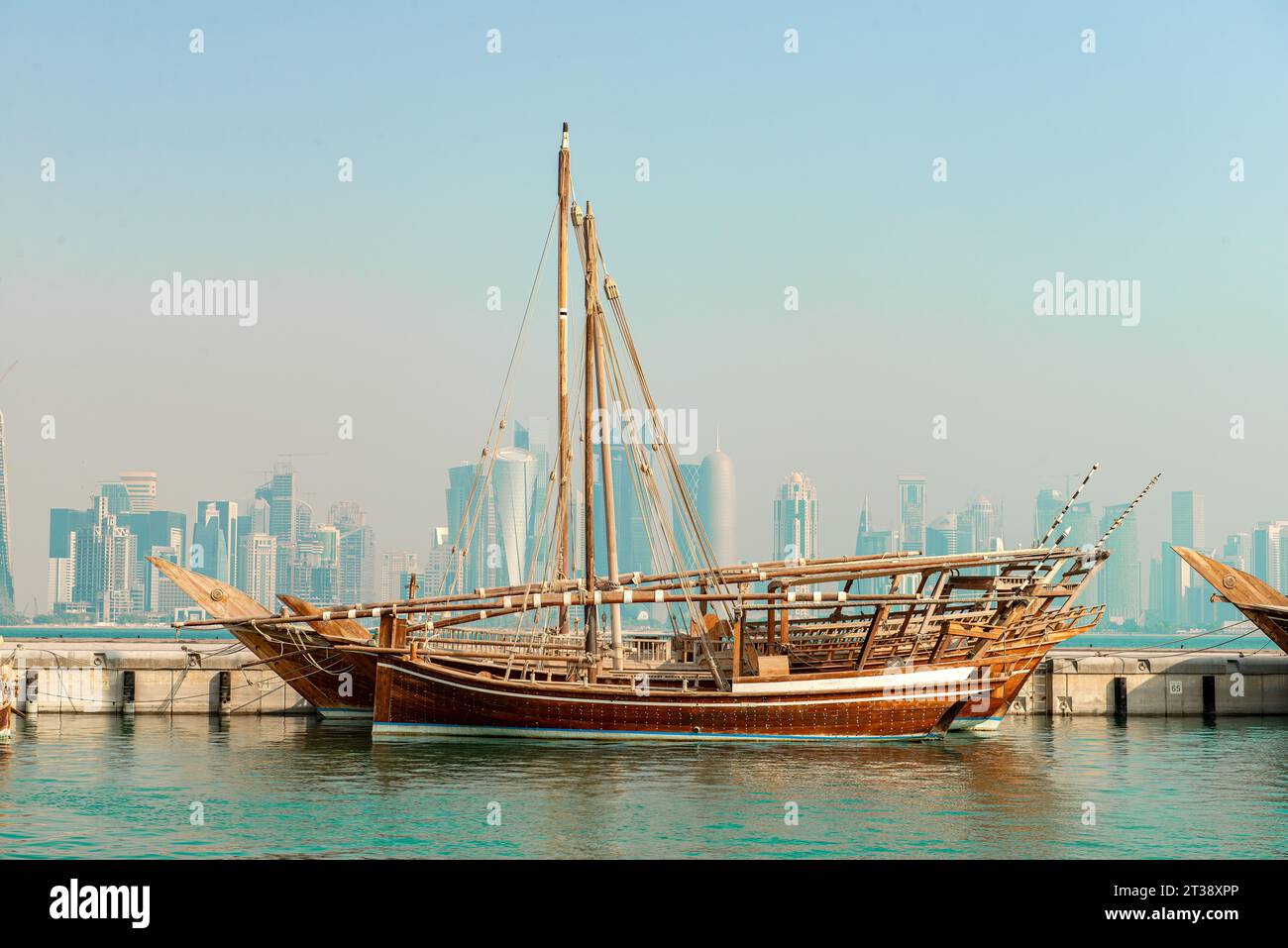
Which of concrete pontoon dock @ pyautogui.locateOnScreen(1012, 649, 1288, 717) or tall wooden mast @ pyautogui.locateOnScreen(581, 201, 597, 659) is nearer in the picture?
tall wooden mast @ pyautogui.locateOnScreen(581, 201, 597, 659)

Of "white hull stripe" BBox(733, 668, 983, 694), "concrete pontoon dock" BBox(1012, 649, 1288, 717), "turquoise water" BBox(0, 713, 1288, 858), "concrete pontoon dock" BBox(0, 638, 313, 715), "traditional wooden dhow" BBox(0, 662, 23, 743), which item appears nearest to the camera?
"turquoise water" BBox(0, 713, 1288, 858)

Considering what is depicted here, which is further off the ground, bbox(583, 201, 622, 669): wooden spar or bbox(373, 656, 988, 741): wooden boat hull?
bbox(583, 201, 622, 669): wooden spar

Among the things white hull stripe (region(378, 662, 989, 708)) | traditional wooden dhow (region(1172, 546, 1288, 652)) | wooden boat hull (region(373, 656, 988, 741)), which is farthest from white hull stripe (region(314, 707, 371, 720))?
traditional wooden dhow (region(1172, 546, 1288, 652))

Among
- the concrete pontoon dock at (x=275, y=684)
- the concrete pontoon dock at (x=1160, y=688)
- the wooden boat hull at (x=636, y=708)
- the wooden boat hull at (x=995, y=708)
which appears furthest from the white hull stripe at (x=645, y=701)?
the concrete pontoon dock at (x=1160, y=688)

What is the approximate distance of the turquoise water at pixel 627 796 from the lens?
26.2 m

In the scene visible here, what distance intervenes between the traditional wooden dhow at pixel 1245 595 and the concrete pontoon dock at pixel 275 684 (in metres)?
2.06

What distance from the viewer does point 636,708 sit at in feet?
136

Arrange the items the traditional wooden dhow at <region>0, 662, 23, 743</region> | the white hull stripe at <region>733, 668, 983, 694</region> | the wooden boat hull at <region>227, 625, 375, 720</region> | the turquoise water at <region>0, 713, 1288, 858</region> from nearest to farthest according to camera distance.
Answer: the turquoise water at <region>0, 713, 1288, 858</region>, the traditional wooden dhow at <region>0, 662, 23, 743</region>, the white hull stripe at <region>733, 668, 983, 694</region>, the wooden boat hull at <region>227, 625, 375, 720</region>

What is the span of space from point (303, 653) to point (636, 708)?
1259 cm

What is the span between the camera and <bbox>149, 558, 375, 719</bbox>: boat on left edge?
46375mm

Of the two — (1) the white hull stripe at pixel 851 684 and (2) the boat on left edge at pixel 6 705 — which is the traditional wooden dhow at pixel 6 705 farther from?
(1) the white hull stripe at pixel 851 684

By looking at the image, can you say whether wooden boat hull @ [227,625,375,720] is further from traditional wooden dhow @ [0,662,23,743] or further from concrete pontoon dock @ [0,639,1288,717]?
traditional wooden dhow @ [0,662,23,743]

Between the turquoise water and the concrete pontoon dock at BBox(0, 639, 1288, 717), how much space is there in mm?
4213
